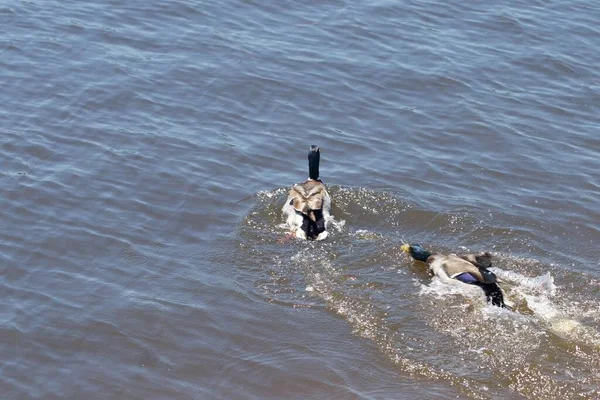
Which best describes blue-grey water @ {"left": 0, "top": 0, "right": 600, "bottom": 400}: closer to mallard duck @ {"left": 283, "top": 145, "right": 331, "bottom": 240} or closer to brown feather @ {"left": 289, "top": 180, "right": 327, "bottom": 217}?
mallard duck @ {"left": 283, "top": 145, "right": 331, "bottom": 240}

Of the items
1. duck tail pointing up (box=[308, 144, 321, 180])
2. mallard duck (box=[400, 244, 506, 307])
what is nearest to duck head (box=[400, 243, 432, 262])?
mallard duck (box=[400, 244, 506, 307])

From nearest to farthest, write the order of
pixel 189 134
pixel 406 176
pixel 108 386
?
pixel 108 386
pixel 406 176
pixel 189 134

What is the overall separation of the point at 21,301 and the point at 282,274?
328 cm

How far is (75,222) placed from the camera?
13445 mm

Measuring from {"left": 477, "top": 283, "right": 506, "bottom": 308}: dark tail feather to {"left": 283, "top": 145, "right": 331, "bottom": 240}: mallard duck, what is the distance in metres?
2.60

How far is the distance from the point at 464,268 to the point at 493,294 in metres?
0.54

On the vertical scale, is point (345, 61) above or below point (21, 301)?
above

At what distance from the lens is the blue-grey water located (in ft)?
34.7

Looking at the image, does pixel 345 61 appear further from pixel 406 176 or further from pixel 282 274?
pixel 282 274

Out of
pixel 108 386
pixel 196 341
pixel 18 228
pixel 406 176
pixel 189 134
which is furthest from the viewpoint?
pixel 189 134

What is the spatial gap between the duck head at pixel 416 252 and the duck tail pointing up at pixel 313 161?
2285 mm

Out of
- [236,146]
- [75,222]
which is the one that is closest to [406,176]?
[236,146]

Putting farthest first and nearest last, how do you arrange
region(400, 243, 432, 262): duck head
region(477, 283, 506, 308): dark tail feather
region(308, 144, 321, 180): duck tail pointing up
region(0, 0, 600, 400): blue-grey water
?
region(308, 144, 321, 180): duck tail pointing up → region(400, 243, 432, 262): duck head → region(477, 283, 506, 308): dark tail feather → region(0, 0, 600, 400): blue-grey water

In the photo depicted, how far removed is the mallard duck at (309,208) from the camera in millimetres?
13234
